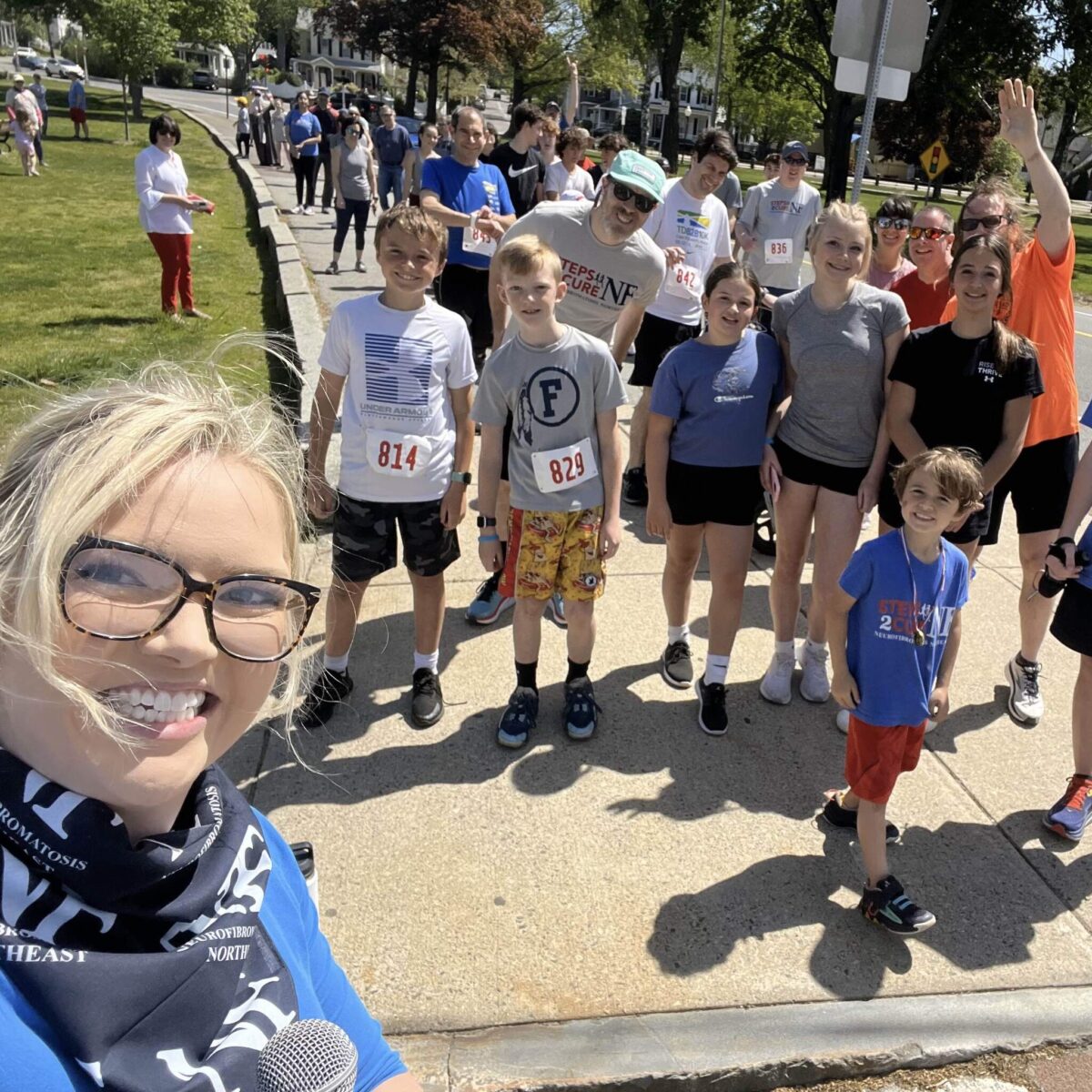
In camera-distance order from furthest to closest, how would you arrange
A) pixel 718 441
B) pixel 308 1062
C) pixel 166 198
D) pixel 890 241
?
pixel 166 198, pixel 890 241, pixel 718 441, pixel 308 1062

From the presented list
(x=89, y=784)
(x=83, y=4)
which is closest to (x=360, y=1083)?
(x=89, y=784)

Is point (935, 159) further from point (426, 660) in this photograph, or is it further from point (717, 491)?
point (426, 660)

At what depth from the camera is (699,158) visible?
5.74 metres

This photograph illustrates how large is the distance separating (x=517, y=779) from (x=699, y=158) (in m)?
4.17

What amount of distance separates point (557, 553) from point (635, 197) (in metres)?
1.65

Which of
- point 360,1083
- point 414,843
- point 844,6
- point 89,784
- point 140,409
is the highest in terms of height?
point 844,6

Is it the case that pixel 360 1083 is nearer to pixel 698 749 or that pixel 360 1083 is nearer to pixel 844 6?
pixel 698 749

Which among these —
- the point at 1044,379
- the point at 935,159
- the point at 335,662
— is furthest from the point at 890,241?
the point at 935,159

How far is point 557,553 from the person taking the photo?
11.5 ft

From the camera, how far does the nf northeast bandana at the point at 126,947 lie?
896 millimetres

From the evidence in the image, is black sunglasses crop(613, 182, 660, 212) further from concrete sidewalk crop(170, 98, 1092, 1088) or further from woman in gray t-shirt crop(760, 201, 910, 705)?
concrete sidewalk crop(170, 98, 1092, 1088)

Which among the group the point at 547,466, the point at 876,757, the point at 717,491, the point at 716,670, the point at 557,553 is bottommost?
the point at 716,670

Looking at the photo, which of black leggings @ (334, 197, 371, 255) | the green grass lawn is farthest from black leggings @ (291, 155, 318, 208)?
black leggings @ (334, 197, 371, 255)

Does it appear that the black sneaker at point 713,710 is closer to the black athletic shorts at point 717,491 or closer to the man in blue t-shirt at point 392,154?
the black athletic shorts at point 717,491
